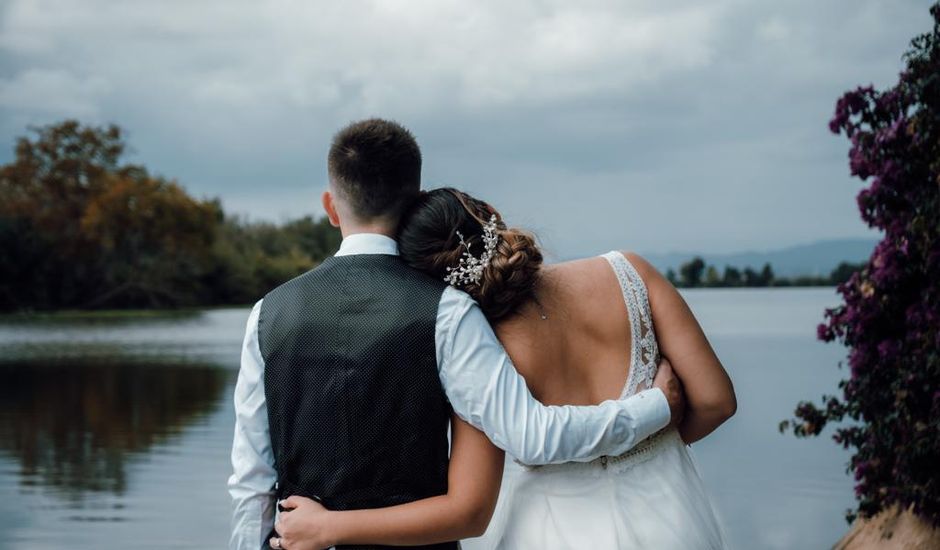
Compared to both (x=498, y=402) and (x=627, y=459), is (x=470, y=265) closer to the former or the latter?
(x=498, y=402)

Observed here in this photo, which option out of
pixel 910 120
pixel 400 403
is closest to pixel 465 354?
pixel 400 403

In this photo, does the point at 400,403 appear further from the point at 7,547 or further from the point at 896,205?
the point at 7,547

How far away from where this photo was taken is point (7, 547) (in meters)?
7.22

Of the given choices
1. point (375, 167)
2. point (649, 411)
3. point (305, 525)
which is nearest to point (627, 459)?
point (649, 411)

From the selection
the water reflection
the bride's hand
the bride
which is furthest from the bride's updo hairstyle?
the water reflection

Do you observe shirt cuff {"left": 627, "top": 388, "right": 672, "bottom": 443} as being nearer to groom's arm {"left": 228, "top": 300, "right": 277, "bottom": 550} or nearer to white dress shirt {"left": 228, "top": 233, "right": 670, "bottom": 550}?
white dress shirt {"left": 228, "top": 233, "right": 670, "bottom": 550}

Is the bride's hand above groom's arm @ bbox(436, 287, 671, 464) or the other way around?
the other way around

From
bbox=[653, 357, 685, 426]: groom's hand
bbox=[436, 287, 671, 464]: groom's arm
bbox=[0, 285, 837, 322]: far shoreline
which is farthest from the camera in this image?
bbox=[0, 285, 837, 322]: far shoreline

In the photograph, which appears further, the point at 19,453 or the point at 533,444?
the point at 19,453

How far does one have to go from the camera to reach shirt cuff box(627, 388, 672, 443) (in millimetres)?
2398

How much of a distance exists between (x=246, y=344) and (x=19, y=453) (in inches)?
391

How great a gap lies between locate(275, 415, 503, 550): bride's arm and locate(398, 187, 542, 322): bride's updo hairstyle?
266mm

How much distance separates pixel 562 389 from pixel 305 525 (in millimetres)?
601

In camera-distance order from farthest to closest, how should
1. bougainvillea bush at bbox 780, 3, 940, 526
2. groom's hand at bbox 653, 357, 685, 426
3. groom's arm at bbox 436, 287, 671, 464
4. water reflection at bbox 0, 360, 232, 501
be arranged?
water reflection at bbox 0, 360, 232, 501, bougainvillea bush at bbox 780, 3, 940, 526, groom's hand at bbox 653, 357, 685, 426, groom's arm at bbox 436, 287, 671, 464
